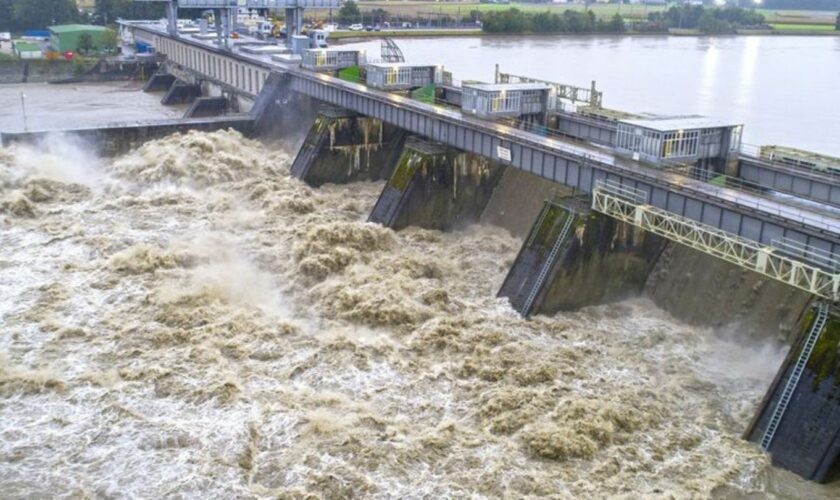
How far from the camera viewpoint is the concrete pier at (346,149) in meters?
45.8

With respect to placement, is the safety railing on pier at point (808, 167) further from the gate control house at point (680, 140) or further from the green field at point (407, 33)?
the green field at point (407, 33)

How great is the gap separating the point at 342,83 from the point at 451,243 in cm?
1549

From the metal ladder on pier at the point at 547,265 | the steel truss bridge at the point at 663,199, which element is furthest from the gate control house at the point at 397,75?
the metal ladder on pier at the point at 547,265

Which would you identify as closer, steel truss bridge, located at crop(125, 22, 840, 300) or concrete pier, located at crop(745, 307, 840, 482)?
concrete pier, located at crop(745, 307, 840, 482)

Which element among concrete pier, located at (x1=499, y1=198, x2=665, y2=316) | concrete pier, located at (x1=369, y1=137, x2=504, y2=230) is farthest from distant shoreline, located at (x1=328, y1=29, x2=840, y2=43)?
concrete pier, located at (x1=499, y1=198, x2=665, y2=316)

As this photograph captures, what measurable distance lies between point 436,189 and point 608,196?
12.1m

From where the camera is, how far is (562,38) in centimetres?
12381

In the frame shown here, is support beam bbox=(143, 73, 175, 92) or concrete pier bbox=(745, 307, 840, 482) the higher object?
support beam bbox=(143, 73, 175, 92)

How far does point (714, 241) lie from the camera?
24672mm

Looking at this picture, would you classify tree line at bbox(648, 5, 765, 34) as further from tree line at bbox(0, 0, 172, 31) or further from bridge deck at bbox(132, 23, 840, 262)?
bridge deck at bbox(132, 23, 840, 262)

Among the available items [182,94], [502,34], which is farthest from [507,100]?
[502,34]

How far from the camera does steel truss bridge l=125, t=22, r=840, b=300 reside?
73.8 feet

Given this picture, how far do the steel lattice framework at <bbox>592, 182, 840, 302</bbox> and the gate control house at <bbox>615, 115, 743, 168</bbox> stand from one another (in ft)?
6.65

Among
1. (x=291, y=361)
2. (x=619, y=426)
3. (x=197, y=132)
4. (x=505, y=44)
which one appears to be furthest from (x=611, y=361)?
(x=505, y=44)
